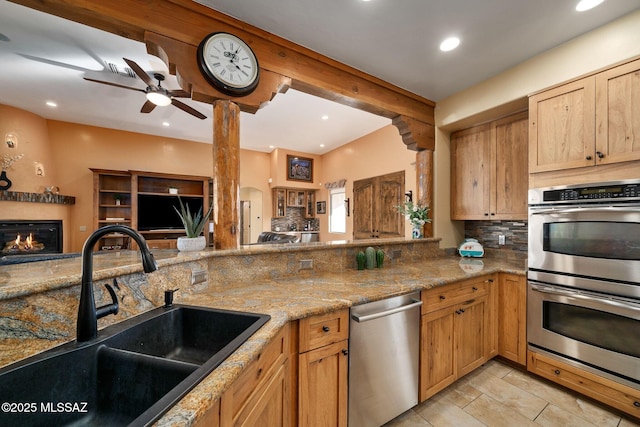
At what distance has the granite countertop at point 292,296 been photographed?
2.14 ft

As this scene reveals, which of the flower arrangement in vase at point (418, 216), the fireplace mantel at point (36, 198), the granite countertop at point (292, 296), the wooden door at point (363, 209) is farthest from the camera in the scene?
the wooden door at point (363, 209)

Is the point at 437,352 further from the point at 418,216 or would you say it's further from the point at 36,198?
the point at 36,198

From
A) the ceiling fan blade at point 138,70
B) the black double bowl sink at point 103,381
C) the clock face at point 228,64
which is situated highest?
the ceiling fan blade at point 138,70

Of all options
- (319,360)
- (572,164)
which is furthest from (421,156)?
(319,360)

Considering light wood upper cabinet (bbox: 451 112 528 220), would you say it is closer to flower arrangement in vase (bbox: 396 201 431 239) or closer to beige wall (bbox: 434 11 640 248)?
beige wall (bbox: 434 11 640 248)

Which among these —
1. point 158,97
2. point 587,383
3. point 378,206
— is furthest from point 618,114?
point 158,97

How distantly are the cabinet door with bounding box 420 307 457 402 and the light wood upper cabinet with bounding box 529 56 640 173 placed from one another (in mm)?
1520

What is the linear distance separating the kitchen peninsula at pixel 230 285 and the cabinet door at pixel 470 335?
0.29 meters

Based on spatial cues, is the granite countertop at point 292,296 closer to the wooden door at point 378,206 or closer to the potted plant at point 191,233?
the potted plant at point 191,233

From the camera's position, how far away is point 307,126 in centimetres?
503

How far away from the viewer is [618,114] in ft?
5.81

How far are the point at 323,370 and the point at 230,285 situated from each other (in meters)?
0.80

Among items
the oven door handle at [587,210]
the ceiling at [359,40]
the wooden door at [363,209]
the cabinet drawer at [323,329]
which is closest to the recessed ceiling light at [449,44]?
the ceiling at [359,40]

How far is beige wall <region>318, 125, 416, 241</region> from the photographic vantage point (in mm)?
4539
